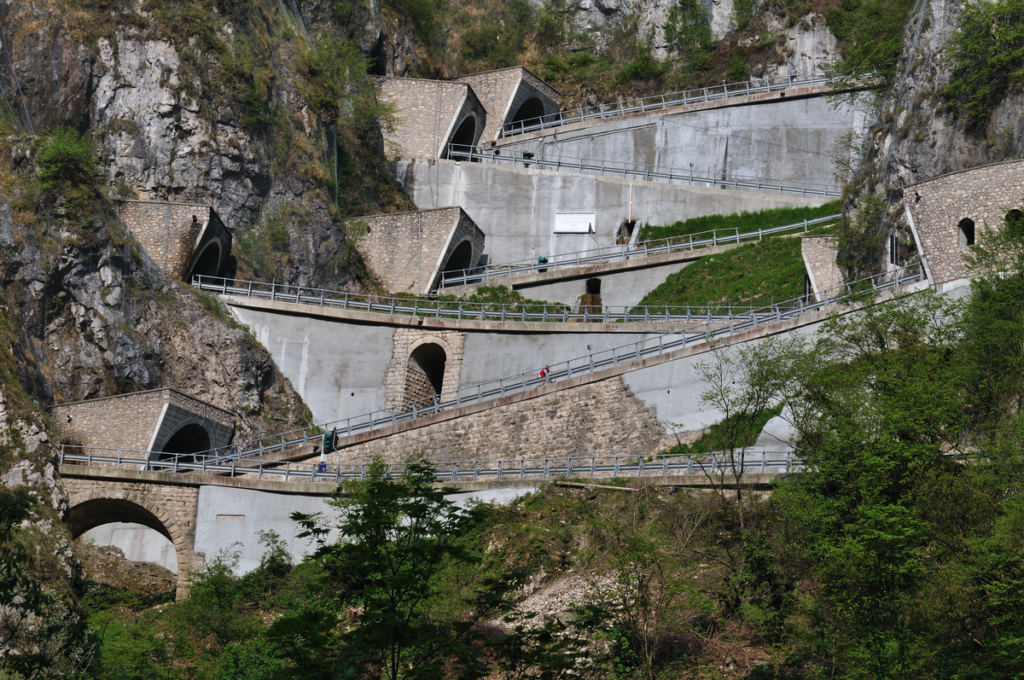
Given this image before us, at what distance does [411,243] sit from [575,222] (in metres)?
6.64

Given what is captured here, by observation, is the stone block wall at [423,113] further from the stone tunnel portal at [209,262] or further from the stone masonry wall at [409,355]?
the stone masonry wall at [409,355]

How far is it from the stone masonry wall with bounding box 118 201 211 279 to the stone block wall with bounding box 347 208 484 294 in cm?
658

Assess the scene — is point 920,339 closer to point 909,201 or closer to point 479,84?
point 909,201

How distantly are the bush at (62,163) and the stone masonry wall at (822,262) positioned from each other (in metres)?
22.4

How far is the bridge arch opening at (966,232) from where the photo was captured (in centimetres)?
3098

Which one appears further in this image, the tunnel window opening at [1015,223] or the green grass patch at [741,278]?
the green grass patch at [741,278]

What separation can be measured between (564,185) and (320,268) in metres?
10.5

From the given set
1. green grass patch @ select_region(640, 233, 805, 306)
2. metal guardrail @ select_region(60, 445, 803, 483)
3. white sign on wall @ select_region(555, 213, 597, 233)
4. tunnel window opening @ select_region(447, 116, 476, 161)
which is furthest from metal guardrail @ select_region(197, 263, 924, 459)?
tunnel window opening @ select_region(447, 116, 476, 161)

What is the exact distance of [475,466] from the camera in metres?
29.8

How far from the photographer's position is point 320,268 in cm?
4266

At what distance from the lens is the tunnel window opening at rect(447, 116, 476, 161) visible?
51.2 meters

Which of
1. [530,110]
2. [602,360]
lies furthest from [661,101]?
[602,360]

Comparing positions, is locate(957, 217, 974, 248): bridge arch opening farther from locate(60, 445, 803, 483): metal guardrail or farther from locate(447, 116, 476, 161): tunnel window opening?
locate(447, 116, 476, 161): tunnel window opening

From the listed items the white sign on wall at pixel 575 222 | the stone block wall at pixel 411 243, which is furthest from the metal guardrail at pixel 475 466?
the white sign on wall at pixel 575 222
